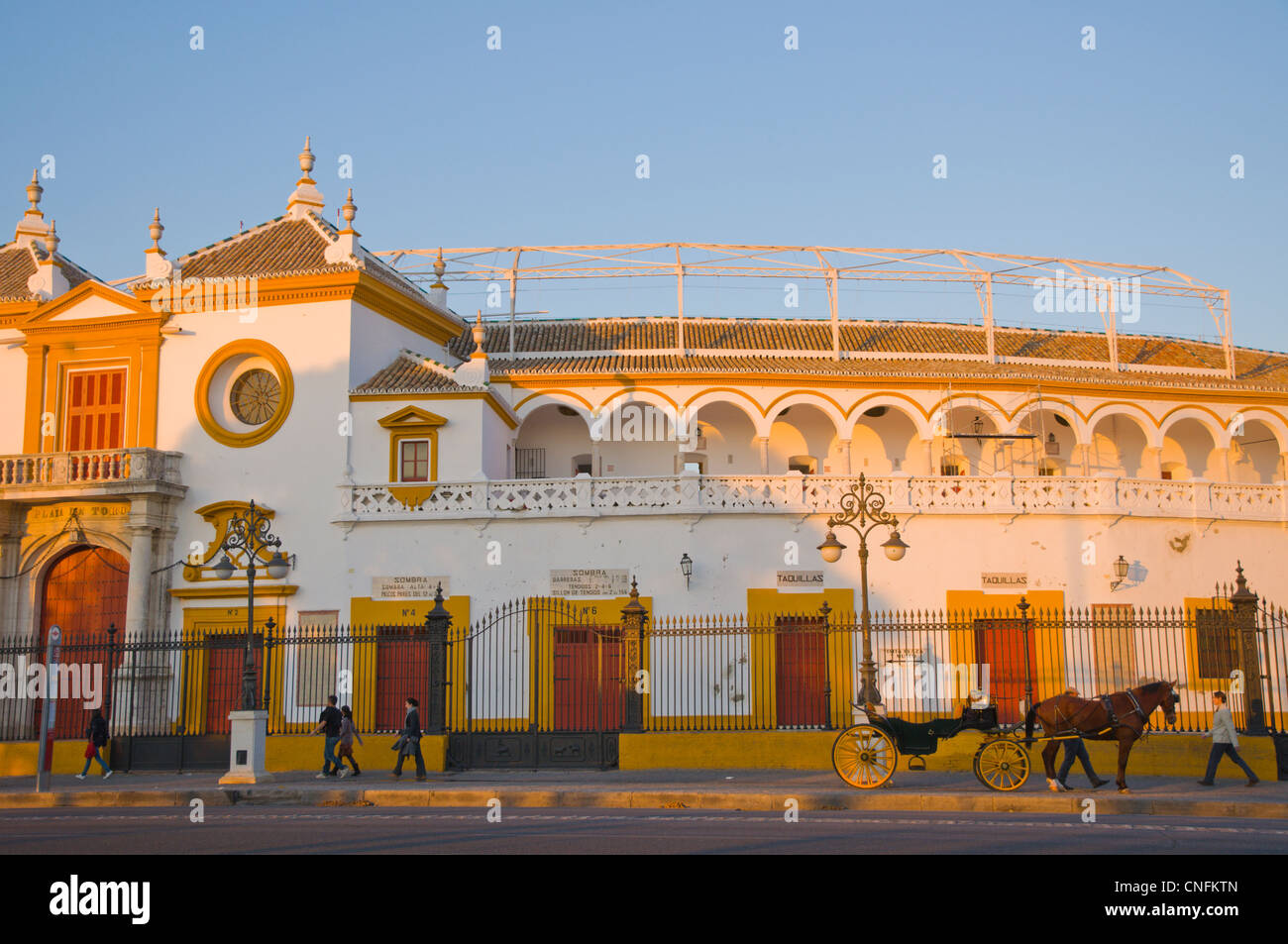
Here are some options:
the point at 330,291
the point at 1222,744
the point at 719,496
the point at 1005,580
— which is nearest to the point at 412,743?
the point at 719,496

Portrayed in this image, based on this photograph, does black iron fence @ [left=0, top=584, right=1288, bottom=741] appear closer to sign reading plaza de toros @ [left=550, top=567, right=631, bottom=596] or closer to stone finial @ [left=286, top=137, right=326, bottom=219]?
sign reading plaza de toros @ [left=550, top=567, right=631, bottom=596]

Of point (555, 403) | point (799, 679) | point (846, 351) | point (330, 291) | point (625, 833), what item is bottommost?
point (625, 833)

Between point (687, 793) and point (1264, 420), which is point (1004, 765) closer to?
point (687, 793)

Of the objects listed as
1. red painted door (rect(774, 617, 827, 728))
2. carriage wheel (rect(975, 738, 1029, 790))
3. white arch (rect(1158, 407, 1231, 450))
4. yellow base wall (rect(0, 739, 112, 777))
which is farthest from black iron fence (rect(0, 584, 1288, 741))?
carriage wheel (rect(975, 738, 1029, 790))

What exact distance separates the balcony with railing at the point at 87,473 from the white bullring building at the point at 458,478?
0.21 feet

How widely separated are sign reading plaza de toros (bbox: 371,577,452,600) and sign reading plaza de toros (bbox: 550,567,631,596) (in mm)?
2224

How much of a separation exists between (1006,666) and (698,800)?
450 inches

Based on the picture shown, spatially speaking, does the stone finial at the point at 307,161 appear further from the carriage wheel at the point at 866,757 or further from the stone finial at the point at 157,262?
the carriage wheel at the point at 866,757

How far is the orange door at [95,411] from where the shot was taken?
2712 centimetres

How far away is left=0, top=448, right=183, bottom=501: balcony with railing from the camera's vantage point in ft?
83.6

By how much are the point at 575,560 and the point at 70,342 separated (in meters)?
12.3

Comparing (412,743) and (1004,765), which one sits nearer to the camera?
(1004,765)

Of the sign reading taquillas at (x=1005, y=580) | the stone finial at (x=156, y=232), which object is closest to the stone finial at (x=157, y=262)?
the stone finial at (x=156, y=232)

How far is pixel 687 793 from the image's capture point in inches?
600
